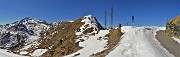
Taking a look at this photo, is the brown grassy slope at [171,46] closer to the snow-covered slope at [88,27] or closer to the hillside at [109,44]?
the hillside at [109,44]

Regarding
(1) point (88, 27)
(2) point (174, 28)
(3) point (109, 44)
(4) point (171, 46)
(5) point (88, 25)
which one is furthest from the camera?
(5) point (88, 25)

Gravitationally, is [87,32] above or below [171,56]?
above

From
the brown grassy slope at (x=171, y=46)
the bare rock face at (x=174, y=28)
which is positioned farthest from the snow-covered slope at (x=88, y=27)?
the brown grassy slope at (x=171, y=46)

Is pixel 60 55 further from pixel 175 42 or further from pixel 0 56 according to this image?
pixel 175 42

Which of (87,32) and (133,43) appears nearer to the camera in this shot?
(133,43)

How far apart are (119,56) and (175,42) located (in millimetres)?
21643

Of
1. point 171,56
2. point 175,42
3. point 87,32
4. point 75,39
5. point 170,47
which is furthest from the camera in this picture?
point 87,32

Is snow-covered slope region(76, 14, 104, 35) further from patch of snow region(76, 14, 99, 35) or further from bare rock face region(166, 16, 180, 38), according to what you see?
bare rock face region(166, 16, 180, 38)

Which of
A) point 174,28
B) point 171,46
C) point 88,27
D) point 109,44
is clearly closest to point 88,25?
point 88,27

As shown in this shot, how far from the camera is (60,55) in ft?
222

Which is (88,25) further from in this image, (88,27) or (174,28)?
(174,28)

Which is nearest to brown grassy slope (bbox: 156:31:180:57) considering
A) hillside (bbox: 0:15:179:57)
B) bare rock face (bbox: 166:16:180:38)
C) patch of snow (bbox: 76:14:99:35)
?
hillside (bbox: 0:15:179:57)

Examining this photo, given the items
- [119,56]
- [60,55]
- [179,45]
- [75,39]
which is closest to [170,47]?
[179,45]

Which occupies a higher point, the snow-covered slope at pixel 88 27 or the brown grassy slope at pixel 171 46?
the snow-covered slope at pixel 88 27
